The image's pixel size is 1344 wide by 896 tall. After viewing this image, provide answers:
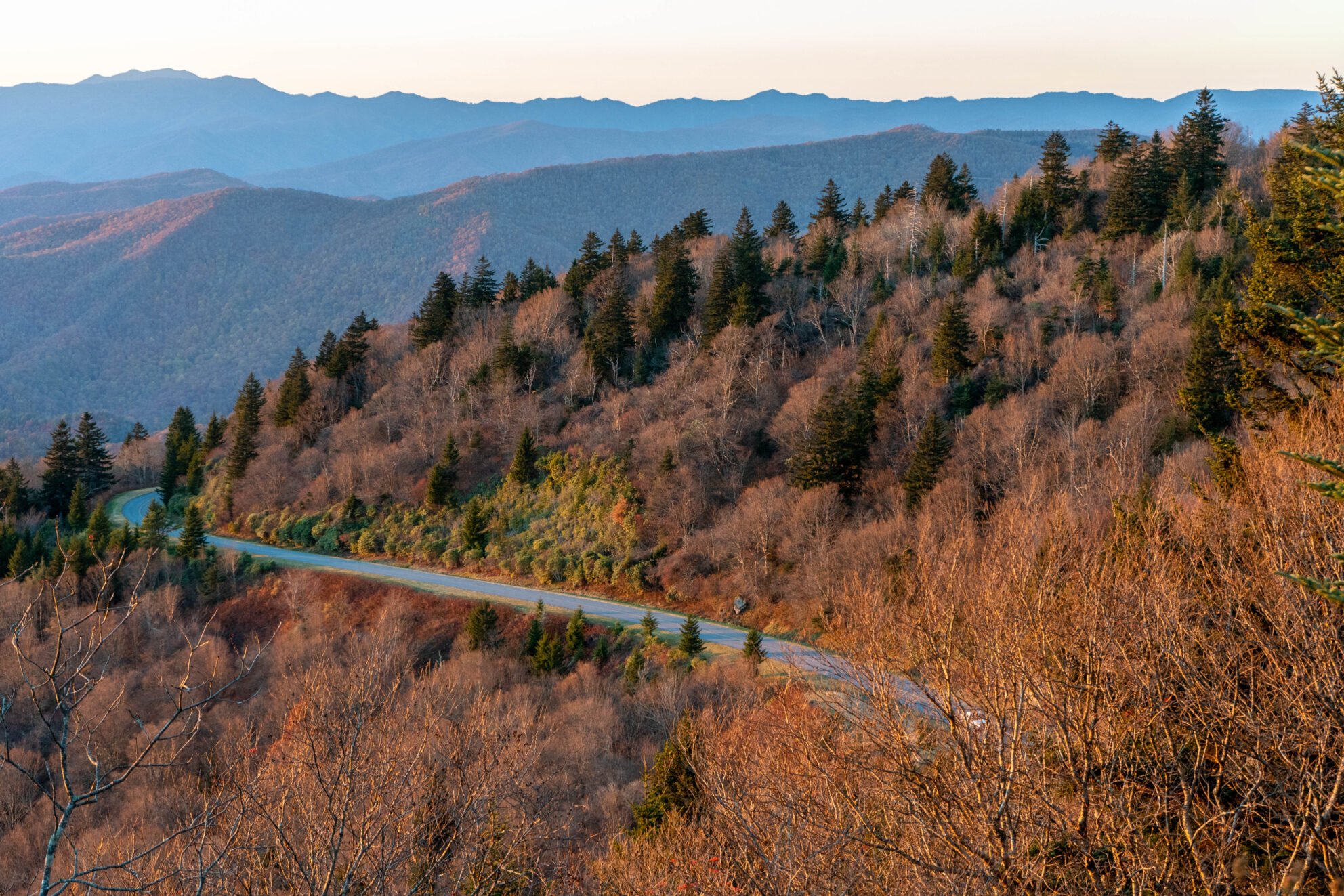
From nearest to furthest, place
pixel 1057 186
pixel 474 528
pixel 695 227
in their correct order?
pixel 474 528
pixel 1057 186
pixel 695 227

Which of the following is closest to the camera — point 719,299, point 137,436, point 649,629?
point 649,629

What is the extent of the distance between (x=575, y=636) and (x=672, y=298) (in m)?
27.6

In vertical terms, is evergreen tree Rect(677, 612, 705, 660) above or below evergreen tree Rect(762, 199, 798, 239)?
below

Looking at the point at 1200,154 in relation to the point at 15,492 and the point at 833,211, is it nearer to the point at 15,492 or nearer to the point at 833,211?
the point at 833,211

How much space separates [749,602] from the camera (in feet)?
133

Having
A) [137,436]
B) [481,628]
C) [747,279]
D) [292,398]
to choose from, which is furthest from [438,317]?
[137,436]

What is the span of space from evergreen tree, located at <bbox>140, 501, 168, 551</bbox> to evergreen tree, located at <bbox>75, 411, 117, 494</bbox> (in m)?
13.0

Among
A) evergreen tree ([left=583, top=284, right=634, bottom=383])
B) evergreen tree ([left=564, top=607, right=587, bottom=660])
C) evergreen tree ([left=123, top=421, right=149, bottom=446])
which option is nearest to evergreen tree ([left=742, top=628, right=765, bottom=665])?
evergreen tree ([left=564, top=607, right=587, bottom=660])

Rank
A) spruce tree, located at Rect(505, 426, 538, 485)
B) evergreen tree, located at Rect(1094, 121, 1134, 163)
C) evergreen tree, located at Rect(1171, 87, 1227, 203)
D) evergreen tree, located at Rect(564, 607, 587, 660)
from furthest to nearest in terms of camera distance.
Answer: evergreen tree, located at Rect(1094, 121, 1134, 163), evergreen tree, located at Rect(1171, 87, 1227, 203), spruce tree, located at Rect(505, 426, 538, 485), evergreen tree, located at Rect(564, 607, 587, 660)

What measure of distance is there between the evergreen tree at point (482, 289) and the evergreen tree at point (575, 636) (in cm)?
3641

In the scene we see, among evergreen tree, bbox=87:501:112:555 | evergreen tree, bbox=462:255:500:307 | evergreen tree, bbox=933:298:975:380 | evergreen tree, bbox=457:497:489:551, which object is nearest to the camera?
evergreen tree, bbox=933:298:975:380

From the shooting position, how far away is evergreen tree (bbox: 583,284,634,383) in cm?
5619

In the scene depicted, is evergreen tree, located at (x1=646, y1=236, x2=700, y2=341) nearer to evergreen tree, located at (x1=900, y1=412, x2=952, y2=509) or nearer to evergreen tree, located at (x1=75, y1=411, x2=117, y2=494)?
evergreen tree, located at (x1=900, y1=412, x2=952, y2=509)

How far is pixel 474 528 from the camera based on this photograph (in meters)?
49.3
